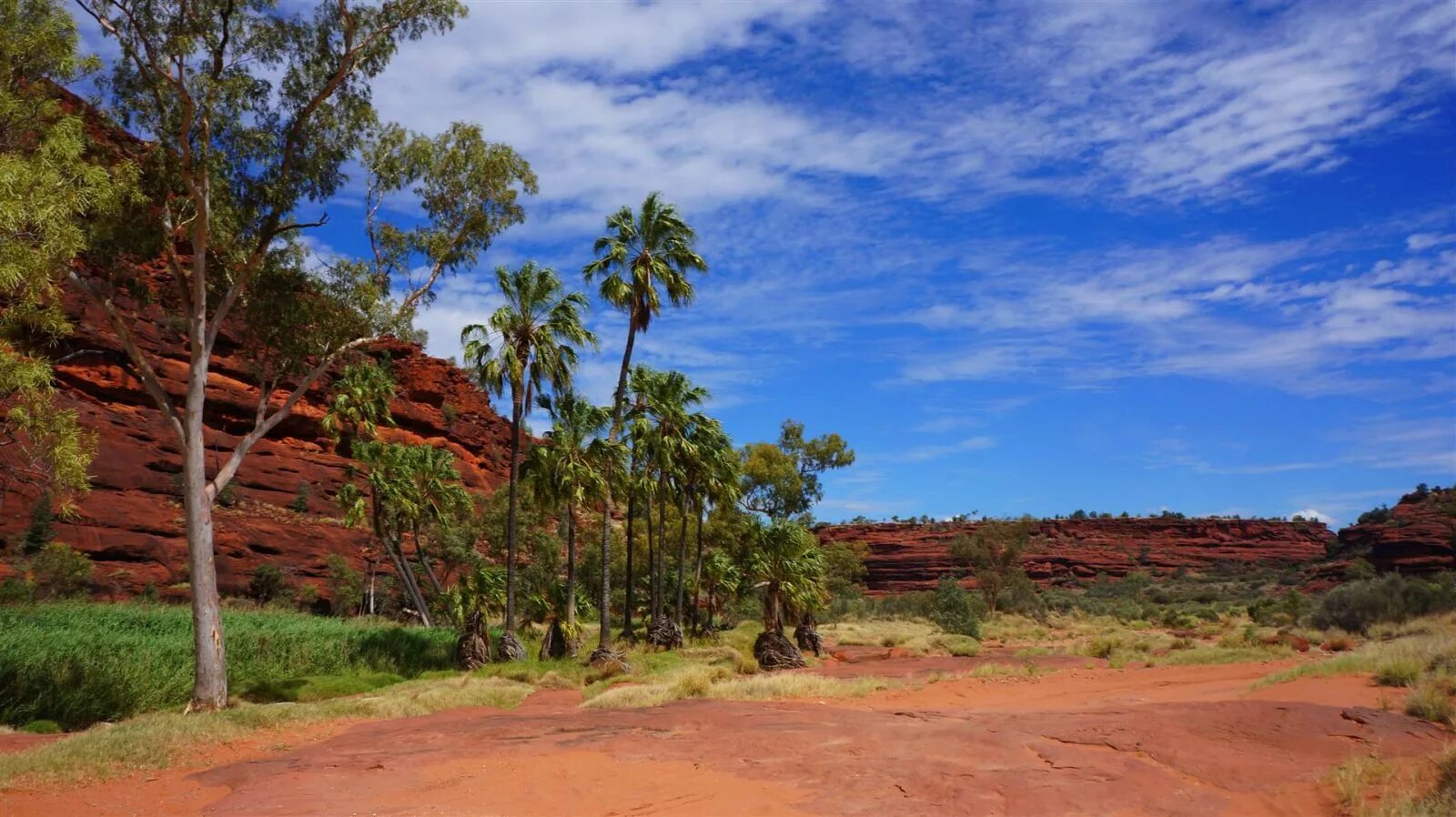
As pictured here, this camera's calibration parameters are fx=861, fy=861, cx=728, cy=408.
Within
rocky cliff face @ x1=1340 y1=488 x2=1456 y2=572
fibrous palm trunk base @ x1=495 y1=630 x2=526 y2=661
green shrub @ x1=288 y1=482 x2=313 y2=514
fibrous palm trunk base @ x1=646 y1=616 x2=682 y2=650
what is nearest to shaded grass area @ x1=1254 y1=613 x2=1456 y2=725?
fibrous palm trunk base @ x1=646 y1=616 x2=682 y2=650

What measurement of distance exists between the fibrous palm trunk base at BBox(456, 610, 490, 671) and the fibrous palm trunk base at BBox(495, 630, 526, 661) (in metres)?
0.48

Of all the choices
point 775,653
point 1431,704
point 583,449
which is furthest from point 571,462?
point 1431,704

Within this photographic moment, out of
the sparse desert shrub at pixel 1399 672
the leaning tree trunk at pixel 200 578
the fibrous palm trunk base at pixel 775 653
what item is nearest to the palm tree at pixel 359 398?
the leaning tree trunk at pixel 200 578

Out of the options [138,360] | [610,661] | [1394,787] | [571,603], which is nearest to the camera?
[1394,787]

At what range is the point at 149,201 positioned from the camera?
57.7ft

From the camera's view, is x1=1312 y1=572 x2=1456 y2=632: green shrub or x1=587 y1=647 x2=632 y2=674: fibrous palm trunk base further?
x1=1312 y1=572 x2=1456 y2=632: green shrub

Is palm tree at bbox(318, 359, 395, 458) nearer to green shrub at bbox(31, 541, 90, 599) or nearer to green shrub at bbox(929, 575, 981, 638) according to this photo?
green shrub at bbox(31, 541, 90, 599)

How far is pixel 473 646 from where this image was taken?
27.0 metres

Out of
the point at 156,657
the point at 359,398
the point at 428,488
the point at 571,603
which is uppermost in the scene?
the point at 359,398

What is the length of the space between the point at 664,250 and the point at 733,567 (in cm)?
2039

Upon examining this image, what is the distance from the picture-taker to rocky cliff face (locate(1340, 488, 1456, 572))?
64.2 metres

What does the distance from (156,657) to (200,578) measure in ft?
13.4

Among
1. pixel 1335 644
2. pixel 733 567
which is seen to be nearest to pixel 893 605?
pixel 733 567

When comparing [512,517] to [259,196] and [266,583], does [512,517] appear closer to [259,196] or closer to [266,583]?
[259,196]
